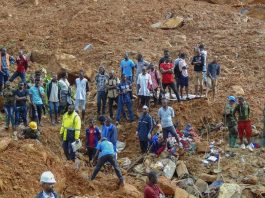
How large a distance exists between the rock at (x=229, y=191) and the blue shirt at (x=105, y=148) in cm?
283

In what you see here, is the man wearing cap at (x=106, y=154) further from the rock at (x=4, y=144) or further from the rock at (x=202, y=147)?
the rock at (x=202, y=147)

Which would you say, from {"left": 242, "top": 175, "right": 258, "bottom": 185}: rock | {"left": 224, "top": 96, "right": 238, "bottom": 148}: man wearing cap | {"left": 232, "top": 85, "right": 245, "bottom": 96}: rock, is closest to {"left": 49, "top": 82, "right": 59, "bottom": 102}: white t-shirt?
{"left": 224, "top": 96, "right": 238, "bottom": 148}: man wearing cap

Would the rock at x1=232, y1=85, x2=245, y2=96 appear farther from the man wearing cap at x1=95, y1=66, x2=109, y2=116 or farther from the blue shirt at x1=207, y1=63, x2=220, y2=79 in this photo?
→ the man wearing cap at x1=95, y1=66, x2=109, y2=116

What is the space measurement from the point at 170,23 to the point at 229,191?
14.7m

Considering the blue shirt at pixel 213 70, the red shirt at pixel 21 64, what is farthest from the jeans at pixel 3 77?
the blue shirt at pixel 213 70

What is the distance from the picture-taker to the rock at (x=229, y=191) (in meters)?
15.0

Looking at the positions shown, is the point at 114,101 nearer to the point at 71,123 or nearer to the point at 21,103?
the point at 21,103

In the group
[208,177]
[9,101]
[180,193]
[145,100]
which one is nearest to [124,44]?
[145,100]

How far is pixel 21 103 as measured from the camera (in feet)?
57.4

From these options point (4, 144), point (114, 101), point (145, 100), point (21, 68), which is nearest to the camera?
point (4, 144)

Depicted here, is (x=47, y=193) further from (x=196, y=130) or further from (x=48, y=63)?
(x=48, y=63)

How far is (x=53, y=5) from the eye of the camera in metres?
32.3

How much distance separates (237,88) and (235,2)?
11.6m

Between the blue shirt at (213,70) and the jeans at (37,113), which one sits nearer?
the jeans at (37,113)
